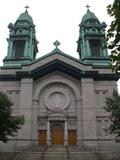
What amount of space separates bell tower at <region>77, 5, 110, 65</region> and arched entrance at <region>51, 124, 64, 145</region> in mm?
8172

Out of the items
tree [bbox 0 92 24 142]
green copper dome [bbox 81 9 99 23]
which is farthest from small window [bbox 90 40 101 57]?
tree [bbox 0 92 24 142]

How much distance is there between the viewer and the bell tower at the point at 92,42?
106 feet

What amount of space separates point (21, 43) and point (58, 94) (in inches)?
338

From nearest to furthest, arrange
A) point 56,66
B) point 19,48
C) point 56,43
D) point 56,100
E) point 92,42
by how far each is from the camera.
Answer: point 56,100
point 56,66
point 56,43
point 19,48
point 92,42

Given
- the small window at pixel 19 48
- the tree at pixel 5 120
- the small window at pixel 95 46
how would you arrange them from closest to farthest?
the tree at pixel 5 120 → the small window at pixel 19 48 → the small window at pixel 95 46

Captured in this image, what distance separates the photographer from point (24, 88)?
28.9 metres

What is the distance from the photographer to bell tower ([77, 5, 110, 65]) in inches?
1271

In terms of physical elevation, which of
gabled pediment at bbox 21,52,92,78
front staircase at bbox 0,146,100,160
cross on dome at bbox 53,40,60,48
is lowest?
front staircase at bbox 0,146,100,160

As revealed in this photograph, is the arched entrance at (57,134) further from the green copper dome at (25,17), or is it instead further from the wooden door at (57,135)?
the green copper dome at (25,17)

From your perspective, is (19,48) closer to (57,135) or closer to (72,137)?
(57,135)

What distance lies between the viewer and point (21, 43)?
34.0 m

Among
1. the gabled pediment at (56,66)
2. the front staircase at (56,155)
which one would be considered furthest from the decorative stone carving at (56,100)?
the front staircase at (56,155)

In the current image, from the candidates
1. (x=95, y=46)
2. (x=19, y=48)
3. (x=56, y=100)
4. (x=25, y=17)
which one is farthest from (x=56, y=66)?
(x=25, y=17)

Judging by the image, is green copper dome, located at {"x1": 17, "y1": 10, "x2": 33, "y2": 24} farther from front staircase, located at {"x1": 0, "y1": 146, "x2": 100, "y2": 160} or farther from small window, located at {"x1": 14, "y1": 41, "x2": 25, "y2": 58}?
front staircase, located at {"x1": 0, "y1": 146, "x2": 100, "y2": 160}
